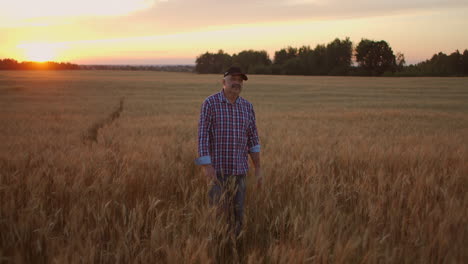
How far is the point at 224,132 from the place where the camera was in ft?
10.4

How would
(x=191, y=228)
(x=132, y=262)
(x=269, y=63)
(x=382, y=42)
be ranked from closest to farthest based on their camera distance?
(x=132, y=262) → (x=191, y=228) → (x=382, y=42) → (x=269, y=63)

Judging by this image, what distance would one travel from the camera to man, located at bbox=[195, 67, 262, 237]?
3100 millimetres

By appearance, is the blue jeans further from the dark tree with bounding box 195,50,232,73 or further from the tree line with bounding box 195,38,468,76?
the dark tree with bounding box 195,50,232,73

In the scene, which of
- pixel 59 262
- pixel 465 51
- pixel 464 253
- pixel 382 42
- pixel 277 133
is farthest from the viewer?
pixel 382 42

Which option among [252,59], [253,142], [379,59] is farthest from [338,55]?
[253,142]

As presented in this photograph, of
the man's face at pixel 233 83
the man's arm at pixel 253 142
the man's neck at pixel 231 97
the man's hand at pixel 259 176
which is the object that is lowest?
the man's hand at pixel 259 176

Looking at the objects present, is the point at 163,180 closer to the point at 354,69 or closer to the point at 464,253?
the point at 464,253

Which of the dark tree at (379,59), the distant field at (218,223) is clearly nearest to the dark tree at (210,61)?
the dark tree at (379,59)

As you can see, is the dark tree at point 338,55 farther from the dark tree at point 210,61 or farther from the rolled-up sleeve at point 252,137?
Answer: the rolled-up sleeve at point 252,137

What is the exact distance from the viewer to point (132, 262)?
2215 millimetres

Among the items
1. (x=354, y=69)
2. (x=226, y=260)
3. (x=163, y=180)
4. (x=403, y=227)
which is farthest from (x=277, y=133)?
(x=354, y=69)

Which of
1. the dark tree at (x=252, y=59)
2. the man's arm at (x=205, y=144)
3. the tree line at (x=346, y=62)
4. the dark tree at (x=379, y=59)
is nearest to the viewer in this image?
the man's arm at (x=205, y=144)

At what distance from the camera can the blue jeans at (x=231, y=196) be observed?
9.86 feet

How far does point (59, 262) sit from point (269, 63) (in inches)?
3691
